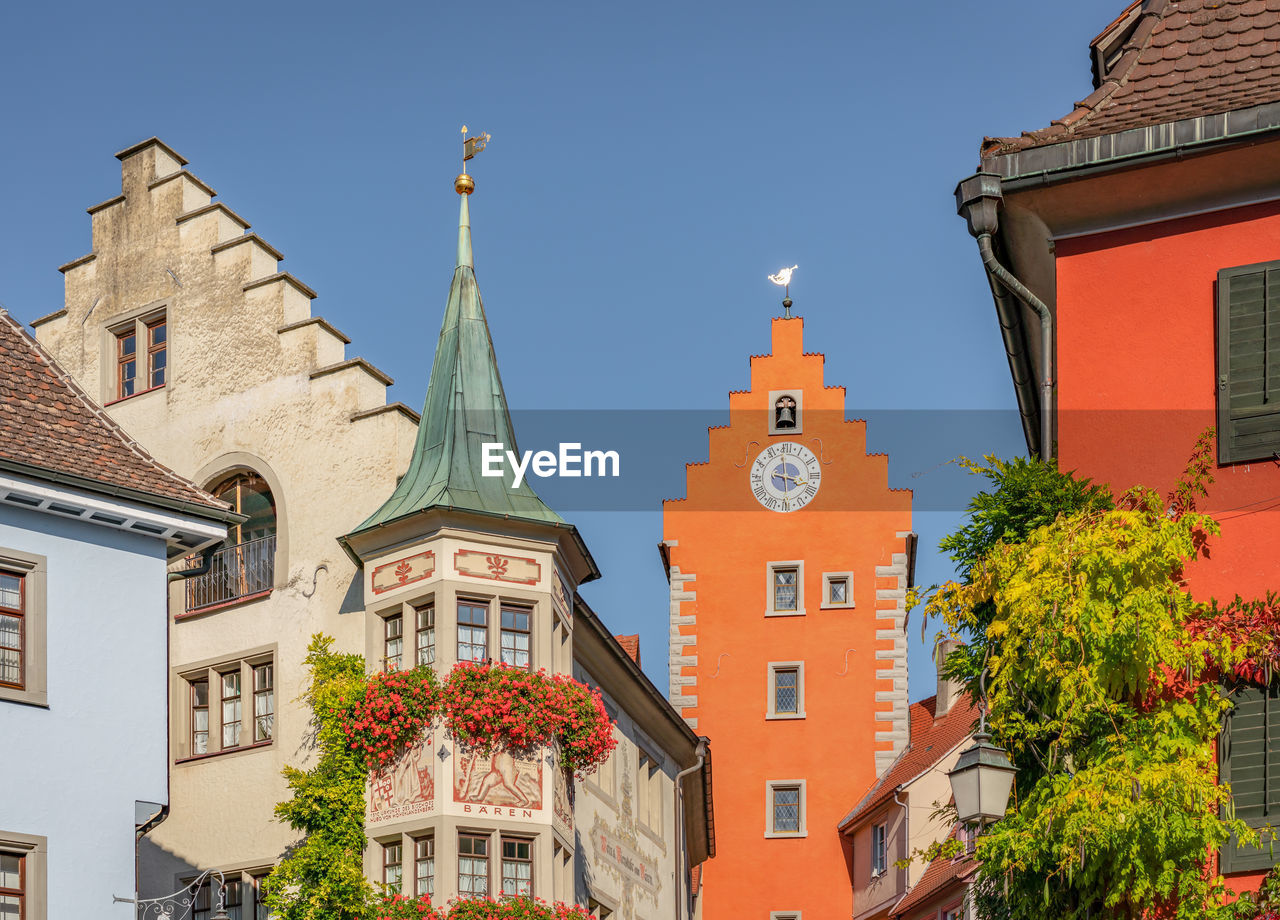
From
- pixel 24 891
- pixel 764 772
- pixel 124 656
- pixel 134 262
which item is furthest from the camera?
pixel 764 772

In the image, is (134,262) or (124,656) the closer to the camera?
(124,656)

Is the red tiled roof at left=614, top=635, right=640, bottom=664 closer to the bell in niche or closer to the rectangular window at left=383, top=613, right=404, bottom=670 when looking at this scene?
the bell in niche

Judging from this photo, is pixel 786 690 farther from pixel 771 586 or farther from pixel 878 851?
pixel 878 851

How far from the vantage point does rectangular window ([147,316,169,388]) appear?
30078 millimetres

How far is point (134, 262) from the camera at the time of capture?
30.5 m

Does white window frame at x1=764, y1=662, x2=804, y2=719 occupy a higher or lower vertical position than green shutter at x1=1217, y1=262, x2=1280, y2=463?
lower

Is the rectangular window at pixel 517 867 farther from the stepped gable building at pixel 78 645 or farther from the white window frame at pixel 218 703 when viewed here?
the stepped gable building at pixel 78 645

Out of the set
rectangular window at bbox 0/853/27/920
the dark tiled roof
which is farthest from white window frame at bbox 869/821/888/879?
the dark tiled roof

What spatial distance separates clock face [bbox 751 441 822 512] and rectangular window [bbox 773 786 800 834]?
19.0ft

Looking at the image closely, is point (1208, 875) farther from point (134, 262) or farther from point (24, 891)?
point (134, 262)

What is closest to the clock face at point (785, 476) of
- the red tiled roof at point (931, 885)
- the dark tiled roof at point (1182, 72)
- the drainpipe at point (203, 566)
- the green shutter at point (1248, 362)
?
the red tiled roof at point (931, 885)

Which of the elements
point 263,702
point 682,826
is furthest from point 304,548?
point 682,826

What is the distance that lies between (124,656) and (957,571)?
7917 mm

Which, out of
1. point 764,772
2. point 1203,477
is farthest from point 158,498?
point 764,772
